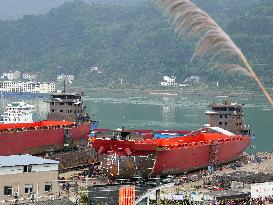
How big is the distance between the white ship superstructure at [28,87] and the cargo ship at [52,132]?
344 feet

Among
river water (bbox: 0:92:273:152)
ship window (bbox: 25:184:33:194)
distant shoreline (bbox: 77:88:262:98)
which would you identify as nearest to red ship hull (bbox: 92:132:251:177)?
ship window (bbox: 25:184:33:194)

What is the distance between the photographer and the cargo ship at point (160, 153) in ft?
79.0

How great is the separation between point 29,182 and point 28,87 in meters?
140

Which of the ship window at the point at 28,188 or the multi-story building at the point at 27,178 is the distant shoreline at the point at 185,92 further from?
the ship window at the point at 28,188

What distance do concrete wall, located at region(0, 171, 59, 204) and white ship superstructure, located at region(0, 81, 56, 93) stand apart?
130758mm

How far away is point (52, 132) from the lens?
31797mm

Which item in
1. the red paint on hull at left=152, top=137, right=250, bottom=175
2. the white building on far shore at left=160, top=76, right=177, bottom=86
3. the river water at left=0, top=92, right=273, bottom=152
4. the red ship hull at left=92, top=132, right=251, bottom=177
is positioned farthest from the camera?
the white building on far shore at left=160, top=76, right=177, bottom=86

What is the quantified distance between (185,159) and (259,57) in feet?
458

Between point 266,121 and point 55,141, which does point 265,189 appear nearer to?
point 55,141

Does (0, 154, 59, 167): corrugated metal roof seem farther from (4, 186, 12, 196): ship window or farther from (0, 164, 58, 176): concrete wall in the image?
(4, 186, 12, 196): ship window

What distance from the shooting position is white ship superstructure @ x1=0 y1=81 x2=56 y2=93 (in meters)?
151

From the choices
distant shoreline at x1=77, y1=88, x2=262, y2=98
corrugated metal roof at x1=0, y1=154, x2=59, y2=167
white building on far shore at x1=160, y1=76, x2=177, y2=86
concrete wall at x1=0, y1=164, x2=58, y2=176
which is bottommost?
concrete wall at x1=0, y1=164, x2=58, y2=176

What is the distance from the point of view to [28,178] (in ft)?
53.7

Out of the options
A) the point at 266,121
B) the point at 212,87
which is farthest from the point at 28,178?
the point at 212,87
